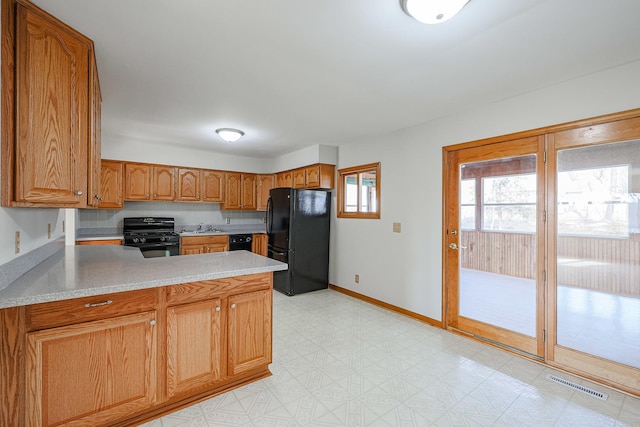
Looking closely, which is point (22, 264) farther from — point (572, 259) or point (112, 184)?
point (572, 259)

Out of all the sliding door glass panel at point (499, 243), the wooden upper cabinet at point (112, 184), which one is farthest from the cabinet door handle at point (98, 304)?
the wooden upper cabinet at point (112, 184)

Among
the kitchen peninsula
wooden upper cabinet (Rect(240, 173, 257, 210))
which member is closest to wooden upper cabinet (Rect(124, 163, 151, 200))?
wooden upper cabinet (Rect(240, 173, 257, 210))

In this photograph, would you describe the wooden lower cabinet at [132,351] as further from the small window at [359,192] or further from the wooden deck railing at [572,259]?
the small window at [359,192]

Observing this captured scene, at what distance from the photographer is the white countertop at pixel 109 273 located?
1345 mm

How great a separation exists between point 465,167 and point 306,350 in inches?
97.5

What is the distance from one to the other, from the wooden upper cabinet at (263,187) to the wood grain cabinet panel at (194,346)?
401 cm

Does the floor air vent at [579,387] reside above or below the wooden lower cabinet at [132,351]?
below

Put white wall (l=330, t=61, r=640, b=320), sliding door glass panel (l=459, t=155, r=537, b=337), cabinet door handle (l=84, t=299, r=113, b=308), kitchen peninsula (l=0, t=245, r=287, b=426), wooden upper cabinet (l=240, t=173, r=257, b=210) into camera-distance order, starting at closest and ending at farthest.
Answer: kitchen peninsula (l=0, t=245, r=287, b=426), cabinet door handle (l=84, t=299, r=113, b=308), white wall (l=330, t=61, r=640, b=320), sliding door glass panel (l=459, t=155, r=537, b=337), wooden upper cabinet (l=240, t=173, r=257, b=210)

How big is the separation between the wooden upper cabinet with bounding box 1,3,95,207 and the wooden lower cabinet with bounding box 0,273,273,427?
609 mm

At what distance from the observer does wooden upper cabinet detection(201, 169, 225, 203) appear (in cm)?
514

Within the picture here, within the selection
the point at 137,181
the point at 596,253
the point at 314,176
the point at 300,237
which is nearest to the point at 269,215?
the point at 300,237

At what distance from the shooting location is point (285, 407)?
1.87 meters

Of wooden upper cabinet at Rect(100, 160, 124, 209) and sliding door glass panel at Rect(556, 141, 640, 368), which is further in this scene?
wooden upper cabinet at Rect(100, 160, 124, 209)

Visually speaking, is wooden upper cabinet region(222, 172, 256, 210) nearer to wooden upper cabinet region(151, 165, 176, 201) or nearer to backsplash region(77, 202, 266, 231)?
backsplash region(77, 202, 266, 231)
